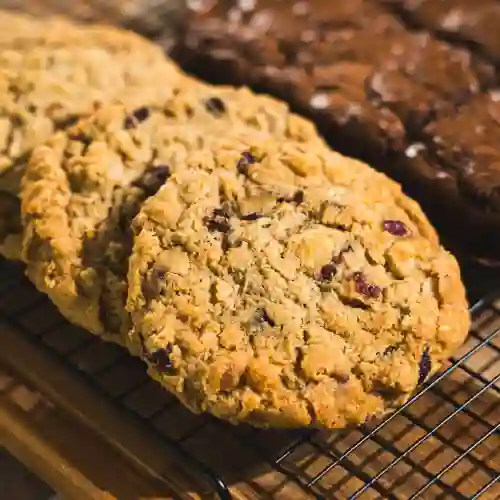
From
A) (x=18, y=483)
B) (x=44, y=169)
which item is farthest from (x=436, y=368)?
(x=18, y=483)

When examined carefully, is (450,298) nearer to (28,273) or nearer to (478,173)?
(478,173)

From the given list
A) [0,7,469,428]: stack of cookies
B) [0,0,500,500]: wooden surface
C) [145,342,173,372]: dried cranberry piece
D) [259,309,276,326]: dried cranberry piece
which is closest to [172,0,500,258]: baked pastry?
[0,7,469,428]: stack of cookies

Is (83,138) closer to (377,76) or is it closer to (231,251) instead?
(231,251)

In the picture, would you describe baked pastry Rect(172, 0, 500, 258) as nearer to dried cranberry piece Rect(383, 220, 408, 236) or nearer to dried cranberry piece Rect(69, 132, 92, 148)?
dried cranberry piece Rect(383, 220, 408, 236)

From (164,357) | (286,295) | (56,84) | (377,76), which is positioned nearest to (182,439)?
(164,357)

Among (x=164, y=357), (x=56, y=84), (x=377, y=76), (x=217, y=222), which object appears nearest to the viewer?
(x=164, y=357)

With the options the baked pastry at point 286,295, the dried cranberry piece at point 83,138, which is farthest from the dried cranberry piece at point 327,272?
the dried cranberry piece at point 83,138
